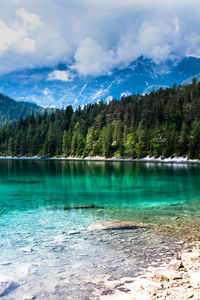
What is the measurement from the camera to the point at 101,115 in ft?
654

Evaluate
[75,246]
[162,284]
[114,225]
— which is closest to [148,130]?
[114,225]

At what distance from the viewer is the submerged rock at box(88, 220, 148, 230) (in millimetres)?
15430

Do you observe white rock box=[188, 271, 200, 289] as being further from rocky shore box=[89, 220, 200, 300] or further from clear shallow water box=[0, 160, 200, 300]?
clear shallow water box=[0, 160, 200, 300]

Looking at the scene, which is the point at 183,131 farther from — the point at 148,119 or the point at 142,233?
the point at 142,233

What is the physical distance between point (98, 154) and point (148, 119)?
42454 millimetres

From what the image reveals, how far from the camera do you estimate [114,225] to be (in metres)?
15.8

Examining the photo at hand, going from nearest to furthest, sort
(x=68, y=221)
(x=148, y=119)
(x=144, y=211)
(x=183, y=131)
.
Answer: (x=68, y=221)
(x=144, y=211)
(x=183, y=131)
(x=148, y=119)

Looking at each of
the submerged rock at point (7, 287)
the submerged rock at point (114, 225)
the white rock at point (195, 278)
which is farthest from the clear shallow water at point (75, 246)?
the white rock at point (195, 278)

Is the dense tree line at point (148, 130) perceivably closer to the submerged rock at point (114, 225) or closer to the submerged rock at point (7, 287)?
the submerged rock at point (114, 225)

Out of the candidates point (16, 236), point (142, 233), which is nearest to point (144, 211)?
point (142, 233)

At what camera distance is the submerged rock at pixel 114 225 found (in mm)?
15430

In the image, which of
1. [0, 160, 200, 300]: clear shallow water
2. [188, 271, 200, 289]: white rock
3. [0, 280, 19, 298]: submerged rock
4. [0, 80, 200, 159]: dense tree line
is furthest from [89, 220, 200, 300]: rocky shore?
[0, 80, 200, 159]: dense tree line

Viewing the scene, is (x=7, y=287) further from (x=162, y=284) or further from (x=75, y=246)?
(x=162, y=284)

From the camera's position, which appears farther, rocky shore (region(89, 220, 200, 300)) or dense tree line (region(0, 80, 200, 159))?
dense tree line (region(0, 80, 200, 159))
